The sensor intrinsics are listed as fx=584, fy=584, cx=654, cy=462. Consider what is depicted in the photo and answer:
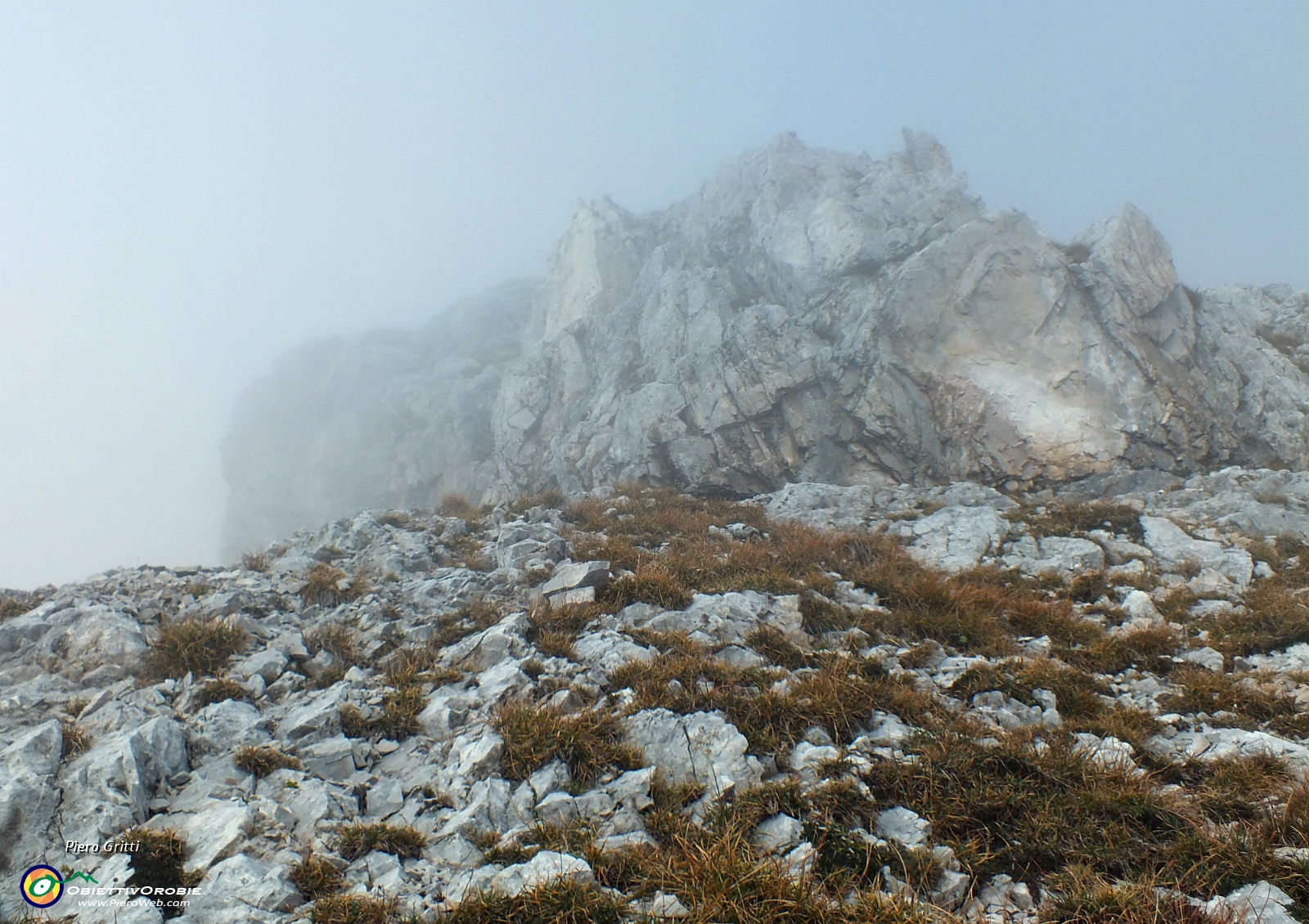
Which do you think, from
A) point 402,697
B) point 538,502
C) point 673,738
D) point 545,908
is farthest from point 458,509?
point 545,908

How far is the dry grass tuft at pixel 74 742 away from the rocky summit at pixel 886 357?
26936 mm

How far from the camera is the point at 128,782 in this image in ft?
21.9

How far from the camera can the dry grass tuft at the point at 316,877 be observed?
219 inches

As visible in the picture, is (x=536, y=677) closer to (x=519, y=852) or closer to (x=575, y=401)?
(x=519, y=852)

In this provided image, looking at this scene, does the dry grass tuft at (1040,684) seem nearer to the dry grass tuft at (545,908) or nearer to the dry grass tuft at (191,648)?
the dry grass tuft at (545,908)

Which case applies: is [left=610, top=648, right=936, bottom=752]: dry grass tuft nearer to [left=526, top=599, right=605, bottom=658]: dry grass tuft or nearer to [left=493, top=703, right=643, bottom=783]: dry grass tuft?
[left=493, top=703, right=643, bottom=783]: dry grass tuft

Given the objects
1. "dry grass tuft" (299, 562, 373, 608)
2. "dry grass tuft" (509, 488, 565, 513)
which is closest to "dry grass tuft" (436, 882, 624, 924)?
"dry grass tuft" (299, 562, 373, 608)

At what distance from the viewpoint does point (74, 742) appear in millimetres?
7359

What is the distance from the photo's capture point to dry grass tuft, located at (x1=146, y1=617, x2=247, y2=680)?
972 cm

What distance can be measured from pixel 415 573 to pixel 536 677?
7.18m

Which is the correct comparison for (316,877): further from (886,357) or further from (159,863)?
(886,357)

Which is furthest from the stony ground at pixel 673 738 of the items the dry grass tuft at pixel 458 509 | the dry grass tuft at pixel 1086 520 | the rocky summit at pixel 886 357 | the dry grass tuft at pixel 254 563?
the rocky summit at pixel 886 357

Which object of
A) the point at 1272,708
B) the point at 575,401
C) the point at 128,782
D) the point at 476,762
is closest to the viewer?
the point at 128,782

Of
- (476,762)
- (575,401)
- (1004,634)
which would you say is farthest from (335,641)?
(575,401)
